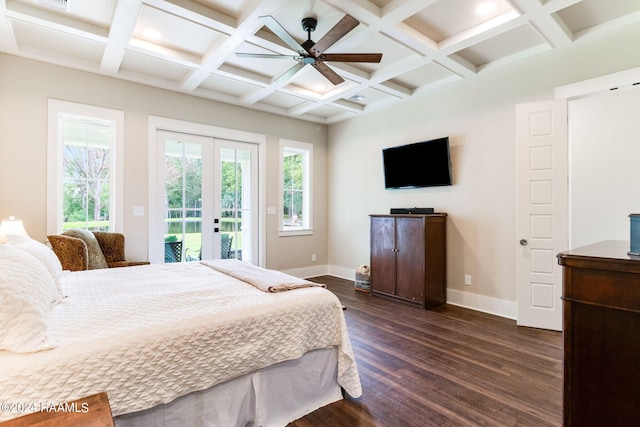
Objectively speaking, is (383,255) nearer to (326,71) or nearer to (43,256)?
(326,71)

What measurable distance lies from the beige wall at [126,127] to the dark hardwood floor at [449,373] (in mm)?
2629

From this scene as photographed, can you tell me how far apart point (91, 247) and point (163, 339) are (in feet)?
7.97

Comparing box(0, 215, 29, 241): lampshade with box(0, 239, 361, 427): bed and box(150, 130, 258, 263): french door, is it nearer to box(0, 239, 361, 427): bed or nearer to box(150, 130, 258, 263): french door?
box(0, 239, 361, 427): bed

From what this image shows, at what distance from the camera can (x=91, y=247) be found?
3123 millimetres

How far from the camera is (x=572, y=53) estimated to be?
310 centimetres

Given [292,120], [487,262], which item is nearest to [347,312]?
[487,262]

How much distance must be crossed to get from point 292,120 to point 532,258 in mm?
4073

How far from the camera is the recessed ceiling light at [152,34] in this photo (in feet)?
9.58

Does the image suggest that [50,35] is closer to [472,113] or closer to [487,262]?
[472,113]

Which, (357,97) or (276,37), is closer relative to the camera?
(276,37)

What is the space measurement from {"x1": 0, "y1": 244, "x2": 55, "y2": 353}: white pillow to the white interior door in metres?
3.81

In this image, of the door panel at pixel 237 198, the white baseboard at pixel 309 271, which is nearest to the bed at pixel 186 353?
the door panel at pixel 237 198

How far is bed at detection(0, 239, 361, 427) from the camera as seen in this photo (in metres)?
1.14

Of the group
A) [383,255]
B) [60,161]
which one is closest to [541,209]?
[383,255]
